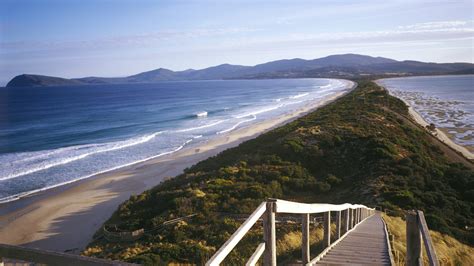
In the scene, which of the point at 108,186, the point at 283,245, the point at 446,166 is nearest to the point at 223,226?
the point at 283,245

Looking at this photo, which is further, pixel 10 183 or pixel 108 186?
pixel 10 183

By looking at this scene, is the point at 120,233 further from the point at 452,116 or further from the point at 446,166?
the point at 452,116

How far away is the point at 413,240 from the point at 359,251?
2663 millimetres

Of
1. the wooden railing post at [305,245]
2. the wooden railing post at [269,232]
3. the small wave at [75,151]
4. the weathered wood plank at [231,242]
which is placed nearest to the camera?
the weathered wood plank at [231,242]

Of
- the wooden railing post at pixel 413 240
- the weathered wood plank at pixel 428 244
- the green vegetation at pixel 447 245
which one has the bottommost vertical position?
the green vegetation at pixel 447 245

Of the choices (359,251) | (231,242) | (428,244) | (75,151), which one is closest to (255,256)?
(231,242)

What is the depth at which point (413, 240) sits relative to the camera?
3.36m

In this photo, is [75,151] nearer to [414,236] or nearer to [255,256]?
[255,256]

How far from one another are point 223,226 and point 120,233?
3379 mm

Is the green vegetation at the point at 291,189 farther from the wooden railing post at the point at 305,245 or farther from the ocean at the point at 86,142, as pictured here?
the ocean at the point at 86,142

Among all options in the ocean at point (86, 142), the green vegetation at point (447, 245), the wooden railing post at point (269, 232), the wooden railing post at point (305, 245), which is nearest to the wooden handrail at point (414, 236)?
the wooden railing post at point (269, 232)

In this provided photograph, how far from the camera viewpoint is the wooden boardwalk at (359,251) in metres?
5.13

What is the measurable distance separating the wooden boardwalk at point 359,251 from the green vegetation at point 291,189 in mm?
1397

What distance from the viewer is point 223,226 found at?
12305mm
